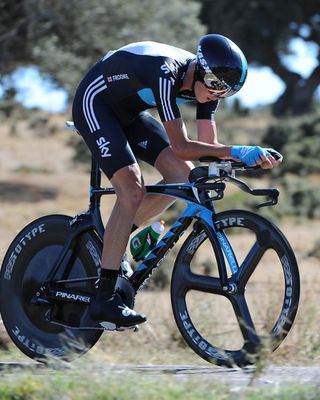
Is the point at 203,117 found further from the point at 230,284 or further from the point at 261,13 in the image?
the point at 261,13

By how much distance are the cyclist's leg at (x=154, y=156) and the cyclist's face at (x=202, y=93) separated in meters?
0.54

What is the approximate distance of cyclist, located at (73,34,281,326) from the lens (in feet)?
18.7

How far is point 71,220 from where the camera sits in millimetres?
6520

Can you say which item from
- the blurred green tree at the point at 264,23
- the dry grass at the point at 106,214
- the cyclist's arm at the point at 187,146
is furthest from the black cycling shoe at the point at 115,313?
the blurred green tree at the point at 264,23

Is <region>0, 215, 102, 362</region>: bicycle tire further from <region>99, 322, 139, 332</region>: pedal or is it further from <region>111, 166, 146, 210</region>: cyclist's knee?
<region>111, 166, 146, 210</region>: cyclist's knee

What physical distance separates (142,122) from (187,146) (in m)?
0.80

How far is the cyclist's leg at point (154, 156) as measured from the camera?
6.27 metres

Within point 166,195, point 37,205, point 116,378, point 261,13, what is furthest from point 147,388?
point 261,13

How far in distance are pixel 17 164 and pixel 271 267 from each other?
17121 millimetres

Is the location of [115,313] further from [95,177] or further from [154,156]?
[154,156]

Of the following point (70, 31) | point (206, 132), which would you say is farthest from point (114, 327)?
point (70, 31)

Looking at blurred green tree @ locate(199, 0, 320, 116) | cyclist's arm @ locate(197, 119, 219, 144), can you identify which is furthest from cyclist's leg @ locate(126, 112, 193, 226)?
blurred green tree @ locate(199, 0, 320, 116)

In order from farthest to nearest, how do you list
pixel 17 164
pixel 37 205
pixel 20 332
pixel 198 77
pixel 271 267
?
pixel 17 164 < pixel 37 205 < pixel 271 267 < pixel 20 332 < pixel 198 77

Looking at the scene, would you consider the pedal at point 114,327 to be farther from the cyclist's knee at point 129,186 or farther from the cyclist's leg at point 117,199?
the cyclist's knee at point 129,186
